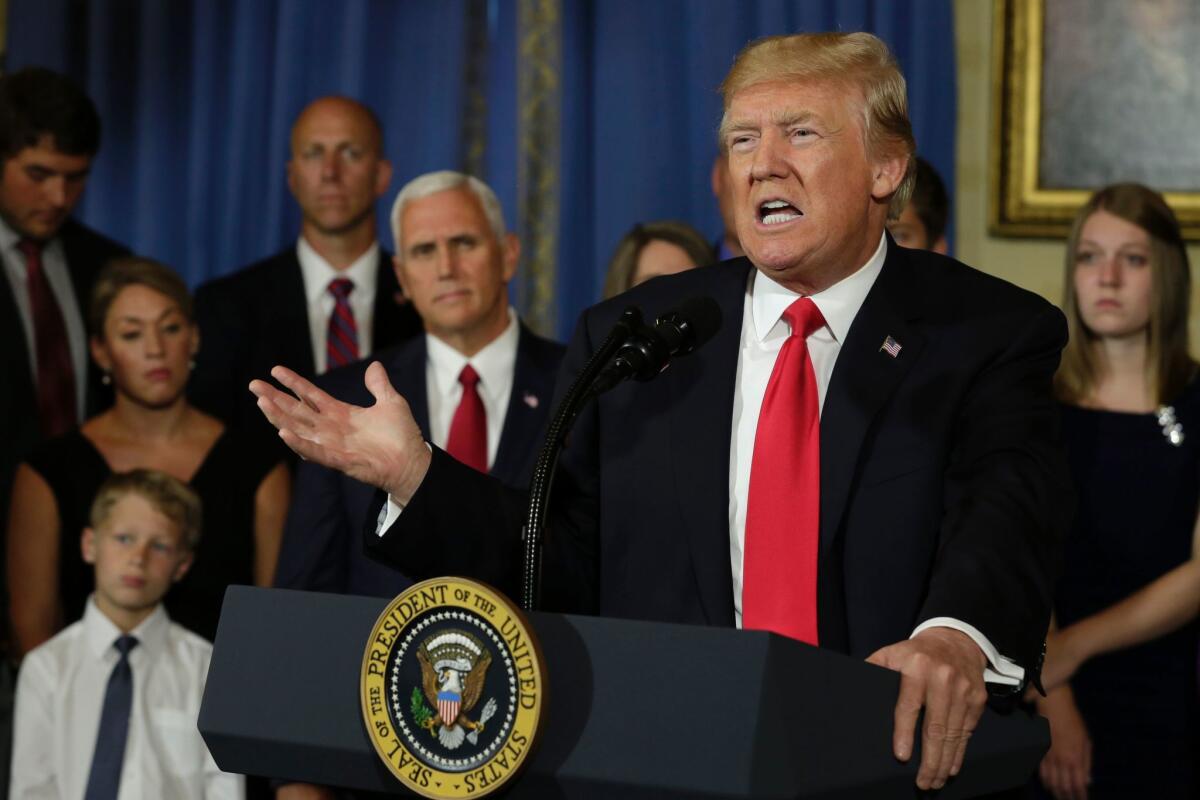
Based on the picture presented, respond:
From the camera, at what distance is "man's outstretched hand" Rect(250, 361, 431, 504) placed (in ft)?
5.69

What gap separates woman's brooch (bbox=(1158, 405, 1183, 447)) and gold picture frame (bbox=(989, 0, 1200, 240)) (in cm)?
121

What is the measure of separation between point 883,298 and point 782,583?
1.23 feet

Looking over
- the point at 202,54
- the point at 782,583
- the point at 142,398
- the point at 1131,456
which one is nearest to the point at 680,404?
the point at 782,583

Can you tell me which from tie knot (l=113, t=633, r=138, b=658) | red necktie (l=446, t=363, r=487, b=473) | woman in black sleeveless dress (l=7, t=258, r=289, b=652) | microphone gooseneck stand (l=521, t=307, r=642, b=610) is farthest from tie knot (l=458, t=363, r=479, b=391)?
microphone gooseneck stand (l=521, t=307, r=642, b=610)

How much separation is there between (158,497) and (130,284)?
597 mm

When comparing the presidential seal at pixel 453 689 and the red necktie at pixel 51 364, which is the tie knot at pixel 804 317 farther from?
the red necktie at pixel 51 364

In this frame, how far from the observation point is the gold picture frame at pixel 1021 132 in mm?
4535

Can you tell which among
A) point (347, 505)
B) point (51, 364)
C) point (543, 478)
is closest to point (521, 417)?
point (347, 505)

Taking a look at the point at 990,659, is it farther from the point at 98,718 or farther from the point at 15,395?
the point at 15,395

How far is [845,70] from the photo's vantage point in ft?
6.45

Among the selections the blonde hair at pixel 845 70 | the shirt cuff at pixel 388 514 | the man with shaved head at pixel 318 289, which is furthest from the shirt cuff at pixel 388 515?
the man with shaved head at pixel 318 289

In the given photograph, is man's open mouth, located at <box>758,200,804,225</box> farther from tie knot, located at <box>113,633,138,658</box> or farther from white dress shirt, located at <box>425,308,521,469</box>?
tie knot, located at <box>113,633,138,658</box>

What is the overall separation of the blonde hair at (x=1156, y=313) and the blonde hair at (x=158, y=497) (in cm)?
179

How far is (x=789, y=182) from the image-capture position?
1.93 m
